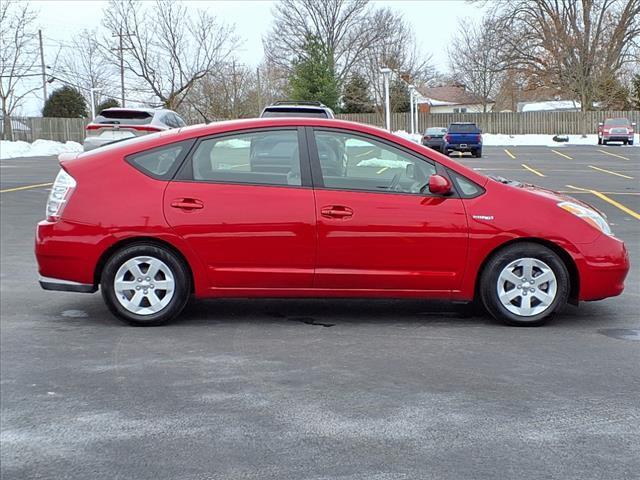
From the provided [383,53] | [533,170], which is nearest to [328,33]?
[383,53]

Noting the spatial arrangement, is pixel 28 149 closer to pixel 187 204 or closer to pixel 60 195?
pixel 60 195

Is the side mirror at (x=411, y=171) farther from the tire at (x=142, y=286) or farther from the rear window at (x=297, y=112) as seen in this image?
the rear window at (x=297, y=112)

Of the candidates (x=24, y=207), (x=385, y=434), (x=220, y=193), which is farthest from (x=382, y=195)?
(x=24, y=207)

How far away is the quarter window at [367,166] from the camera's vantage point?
571cm

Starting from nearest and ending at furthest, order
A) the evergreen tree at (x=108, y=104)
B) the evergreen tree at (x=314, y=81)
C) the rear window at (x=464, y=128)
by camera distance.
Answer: the rear window at (x=464, y=128), the evergreen tree at (x=314, y=81), the evergreen tree at (x=108, y=104)

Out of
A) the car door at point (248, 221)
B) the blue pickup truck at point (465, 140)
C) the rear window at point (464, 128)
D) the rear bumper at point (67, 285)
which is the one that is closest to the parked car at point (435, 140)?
the rear window at point (464, 128)

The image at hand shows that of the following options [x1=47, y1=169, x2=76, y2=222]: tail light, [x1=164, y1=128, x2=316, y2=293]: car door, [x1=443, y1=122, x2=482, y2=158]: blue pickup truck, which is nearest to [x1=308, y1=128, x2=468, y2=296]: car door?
[x1=164, y1=128, x2=316, y2=293]: car door

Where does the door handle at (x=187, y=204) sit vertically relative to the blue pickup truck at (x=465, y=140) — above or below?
below

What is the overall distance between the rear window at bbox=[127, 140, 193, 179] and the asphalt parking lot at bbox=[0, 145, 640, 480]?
1.16 metres

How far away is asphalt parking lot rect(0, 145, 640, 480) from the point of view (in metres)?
3.35

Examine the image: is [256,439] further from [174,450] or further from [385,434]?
[385,434]

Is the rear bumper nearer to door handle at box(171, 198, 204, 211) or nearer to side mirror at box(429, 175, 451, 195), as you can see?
door handle at box(171, 198, 204, 211)

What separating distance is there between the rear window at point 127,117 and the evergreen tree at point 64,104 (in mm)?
42763

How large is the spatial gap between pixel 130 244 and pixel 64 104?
55169mm
